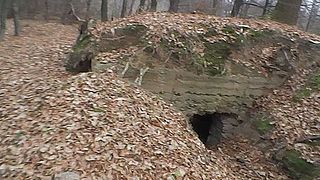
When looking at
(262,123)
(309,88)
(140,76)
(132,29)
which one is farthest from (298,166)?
(132,29)

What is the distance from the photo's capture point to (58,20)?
2311 centimetres

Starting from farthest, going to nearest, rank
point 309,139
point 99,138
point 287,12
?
point 287,12 < point 309,139 < point 99,138

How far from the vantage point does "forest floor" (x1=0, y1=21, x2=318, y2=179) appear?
4.98 meters

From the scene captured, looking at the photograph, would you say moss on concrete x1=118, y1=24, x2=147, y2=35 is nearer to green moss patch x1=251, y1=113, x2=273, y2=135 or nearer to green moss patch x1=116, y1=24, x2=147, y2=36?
green moss patch x1=116, y1=24, x2=147, y2=36

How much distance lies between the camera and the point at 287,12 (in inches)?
452

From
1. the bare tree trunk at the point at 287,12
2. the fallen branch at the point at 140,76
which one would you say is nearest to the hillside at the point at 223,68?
the fallen branch at the point at 140,76

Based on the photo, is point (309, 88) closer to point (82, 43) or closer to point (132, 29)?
point (132, 29)

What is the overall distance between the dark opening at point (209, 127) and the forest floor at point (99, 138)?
2.65ft

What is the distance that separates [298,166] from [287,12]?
20.2 ft

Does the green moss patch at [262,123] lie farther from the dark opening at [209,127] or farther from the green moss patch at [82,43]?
the green moss patch at [82,43]

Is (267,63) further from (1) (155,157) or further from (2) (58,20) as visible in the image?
(2) (58,20)

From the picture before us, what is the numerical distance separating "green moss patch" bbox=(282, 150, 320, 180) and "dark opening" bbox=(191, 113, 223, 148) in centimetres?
198

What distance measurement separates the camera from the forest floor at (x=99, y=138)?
4980mm

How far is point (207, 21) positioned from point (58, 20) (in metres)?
16.0
